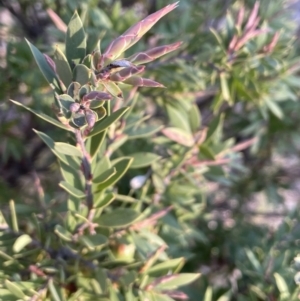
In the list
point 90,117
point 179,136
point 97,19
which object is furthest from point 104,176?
point 97,19

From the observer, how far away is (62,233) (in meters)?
0.54

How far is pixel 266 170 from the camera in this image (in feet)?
4.29

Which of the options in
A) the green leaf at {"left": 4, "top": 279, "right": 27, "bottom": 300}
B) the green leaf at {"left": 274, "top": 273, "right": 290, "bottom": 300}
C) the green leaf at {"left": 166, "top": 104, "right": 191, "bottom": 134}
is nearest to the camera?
the green leaf at {"left": 4, "top": 279, "right": 27, "bottom": 300}

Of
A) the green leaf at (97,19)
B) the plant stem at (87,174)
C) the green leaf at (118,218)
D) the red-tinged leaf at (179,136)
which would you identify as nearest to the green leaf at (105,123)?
the plant stem at (87,174)

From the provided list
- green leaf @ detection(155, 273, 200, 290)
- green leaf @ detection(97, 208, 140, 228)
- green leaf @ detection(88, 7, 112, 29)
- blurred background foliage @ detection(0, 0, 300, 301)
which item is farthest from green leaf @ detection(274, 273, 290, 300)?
green leaf @ detection(88, 7, 112, 29)

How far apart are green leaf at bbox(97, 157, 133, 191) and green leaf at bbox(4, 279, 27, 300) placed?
14 centimetres

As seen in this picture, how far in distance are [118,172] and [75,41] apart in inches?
6.6

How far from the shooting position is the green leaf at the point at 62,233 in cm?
53

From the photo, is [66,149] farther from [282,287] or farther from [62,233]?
[282,287]

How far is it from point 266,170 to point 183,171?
60 centimetres

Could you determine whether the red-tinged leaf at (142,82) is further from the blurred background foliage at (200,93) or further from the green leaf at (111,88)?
Result: the blurred background foliage at (200,93)

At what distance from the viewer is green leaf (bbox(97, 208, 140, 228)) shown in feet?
1.81

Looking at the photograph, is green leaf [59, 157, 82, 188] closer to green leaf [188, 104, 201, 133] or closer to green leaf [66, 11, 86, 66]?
green leaf [66, 11, 86, 66]

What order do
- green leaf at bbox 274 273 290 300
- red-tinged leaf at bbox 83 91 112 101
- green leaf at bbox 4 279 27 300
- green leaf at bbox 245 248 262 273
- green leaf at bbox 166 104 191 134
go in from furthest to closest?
1. green leaf at bbox 166 104 191 134
2. green leaf at bbox 245 248 262 273
3. green leaf at bbox 274 273 290 300
4. green leaf at bbox 4 279 27 300
5. red-tinged leaf at bbox 83 91 112 101
